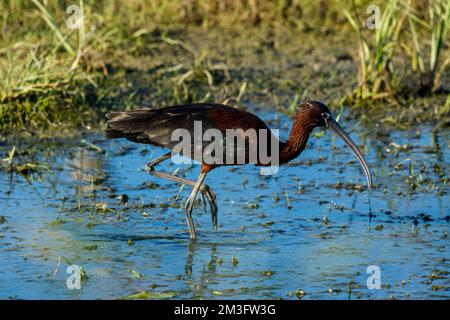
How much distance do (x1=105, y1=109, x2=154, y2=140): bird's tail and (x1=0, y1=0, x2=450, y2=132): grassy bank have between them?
2.21 m

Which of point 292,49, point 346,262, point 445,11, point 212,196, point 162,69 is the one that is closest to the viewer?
point 346,262

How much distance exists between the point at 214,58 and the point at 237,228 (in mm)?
4462

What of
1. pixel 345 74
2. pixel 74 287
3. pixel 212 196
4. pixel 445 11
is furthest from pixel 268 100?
pixel 74 287

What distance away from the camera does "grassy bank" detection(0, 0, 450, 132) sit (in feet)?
32.7

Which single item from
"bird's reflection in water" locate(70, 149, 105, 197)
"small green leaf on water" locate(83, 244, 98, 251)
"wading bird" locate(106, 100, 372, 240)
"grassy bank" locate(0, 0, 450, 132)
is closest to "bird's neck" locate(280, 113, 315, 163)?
"wading bird" locate(106, 100, 372, 240)

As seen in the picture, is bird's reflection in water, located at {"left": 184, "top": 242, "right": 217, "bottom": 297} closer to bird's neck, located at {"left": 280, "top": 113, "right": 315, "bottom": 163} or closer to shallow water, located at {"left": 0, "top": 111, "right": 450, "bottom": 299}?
shallow water, located at {"left": 0, "top": 111, "right": 450, "bottom": 299}

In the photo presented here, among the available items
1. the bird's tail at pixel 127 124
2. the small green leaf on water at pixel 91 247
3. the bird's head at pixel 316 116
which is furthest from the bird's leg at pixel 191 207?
the bird's head at pixel 316 116

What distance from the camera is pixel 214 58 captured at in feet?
38.3

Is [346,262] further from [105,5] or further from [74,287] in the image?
[105,5]

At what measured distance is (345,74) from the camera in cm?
1143

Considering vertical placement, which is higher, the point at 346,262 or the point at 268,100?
the point at 268,100

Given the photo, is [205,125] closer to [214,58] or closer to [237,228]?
[237,228]

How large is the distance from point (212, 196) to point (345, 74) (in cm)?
431

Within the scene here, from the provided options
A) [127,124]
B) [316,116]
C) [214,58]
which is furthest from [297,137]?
[214,58]
